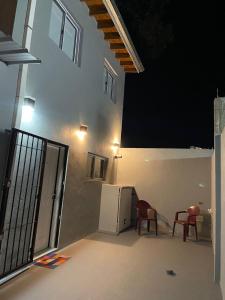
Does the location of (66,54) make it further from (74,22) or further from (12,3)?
(12,3)

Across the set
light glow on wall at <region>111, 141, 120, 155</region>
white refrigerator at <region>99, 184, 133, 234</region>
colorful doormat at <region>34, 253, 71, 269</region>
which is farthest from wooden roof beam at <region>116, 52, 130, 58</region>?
colorful doormat at <region>34, 253, 71, 269</region>

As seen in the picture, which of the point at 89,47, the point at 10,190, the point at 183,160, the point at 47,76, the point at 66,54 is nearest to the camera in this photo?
the point at 10,190

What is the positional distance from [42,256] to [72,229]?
928 mm

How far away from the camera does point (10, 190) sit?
313 cm

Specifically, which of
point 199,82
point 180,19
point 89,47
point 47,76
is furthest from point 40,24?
point 199,82

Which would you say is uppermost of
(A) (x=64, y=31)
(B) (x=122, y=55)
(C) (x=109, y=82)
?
(B) (x=122, y=55)

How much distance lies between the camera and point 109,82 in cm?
689

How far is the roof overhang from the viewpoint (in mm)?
5109

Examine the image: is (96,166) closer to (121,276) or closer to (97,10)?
(121,276)

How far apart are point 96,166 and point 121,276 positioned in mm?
3006

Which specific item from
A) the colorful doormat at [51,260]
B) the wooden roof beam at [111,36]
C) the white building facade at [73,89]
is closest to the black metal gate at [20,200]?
the white building facade at [73,89]

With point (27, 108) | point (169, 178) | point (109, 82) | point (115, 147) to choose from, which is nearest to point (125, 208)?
point (169, 178)

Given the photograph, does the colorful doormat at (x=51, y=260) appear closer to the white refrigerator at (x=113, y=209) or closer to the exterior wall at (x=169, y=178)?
the white refrigerator at (x=113, y=209)

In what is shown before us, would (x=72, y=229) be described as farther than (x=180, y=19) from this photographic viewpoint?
No
